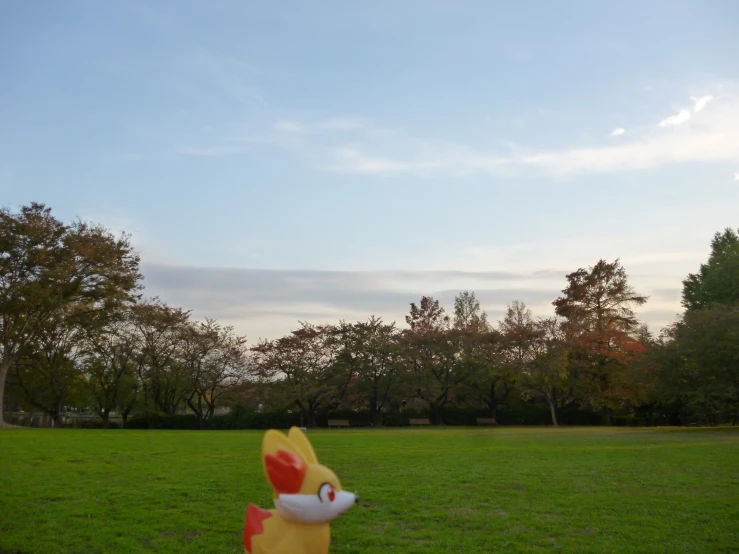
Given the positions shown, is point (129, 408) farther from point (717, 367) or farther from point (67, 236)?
point (717, 367)

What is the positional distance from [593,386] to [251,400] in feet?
89.6

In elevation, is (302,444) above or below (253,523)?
above

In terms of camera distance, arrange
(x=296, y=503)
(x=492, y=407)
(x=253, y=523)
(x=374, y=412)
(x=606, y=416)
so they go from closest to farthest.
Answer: (x=296, y=503) < (x=253, y=523) < (x=606, y=416) < (x=492, y=407) < (x=374, y=412)

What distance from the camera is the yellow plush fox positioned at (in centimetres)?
462

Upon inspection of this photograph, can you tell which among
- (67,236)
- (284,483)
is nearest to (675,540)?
(284,483)

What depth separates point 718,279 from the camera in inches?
1742

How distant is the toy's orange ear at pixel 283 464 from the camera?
4.66 m

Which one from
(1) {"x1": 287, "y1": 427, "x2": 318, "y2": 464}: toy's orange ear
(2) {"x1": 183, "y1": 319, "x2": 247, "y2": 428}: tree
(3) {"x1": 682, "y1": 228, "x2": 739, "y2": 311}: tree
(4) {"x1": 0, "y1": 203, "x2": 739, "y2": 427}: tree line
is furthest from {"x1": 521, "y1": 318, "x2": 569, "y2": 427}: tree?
(1) {"x1": 287, "y1": 427, "x2": 318, "y2": 464}: toy's orange ear

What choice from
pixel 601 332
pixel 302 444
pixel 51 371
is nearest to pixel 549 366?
pixel 601 332

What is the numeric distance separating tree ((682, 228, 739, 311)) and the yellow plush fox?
37734 mm

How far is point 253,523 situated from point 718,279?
48.3m

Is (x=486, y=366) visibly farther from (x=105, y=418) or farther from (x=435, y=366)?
(x=105, y=418)

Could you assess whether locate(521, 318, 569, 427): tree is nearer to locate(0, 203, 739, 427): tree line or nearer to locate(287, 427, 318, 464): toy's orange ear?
locate(0, 203, 739, 427): tree line

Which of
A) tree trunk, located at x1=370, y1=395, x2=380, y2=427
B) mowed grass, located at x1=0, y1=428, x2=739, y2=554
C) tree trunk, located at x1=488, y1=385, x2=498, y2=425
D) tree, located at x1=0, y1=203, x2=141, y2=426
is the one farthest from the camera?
tree trunk, located at x1=370, y1=395, x2=380, y2=427
